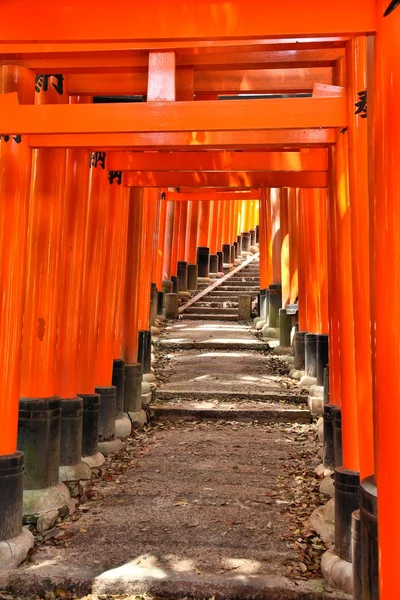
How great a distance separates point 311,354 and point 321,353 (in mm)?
544

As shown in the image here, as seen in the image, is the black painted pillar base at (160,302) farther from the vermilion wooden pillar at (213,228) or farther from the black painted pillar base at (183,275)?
the vermilion wooden pillar at (213,228)

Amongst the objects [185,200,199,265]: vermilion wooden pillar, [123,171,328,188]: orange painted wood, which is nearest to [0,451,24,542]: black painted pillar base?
[123,171,328,188]: orange painted wood

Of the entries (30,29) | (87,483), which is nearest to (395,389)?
(30,29)

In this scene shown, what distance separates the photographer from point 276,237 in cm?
1483

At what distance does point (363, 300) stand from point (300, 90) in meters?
2.20

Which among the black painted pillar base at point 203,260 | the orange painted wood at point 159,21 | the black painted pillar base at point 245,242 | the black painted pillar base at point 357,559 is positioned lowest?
the black painted pillar base at point 357,559

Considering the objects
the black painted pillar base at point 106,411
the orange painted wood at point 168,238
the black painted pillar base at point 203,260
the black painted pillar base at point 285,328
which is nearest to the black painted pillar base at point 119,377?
the black painted pillar base at point 106,411

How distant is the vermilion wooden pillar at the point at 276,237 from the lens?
579 inches

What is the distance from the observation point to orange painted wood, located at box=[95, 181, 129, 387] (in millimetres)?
7832

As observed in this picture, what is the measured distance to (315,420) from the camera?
9039 millimetres

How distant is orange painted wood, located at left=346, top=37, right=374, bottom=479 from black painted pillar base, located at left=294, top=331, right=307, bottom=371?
7.04 meters

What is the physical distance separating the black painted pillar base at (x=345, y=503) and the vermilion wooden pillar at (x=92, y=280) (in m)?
3.44

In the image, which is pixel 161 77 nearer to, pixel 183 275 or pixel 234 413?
pixel 234 413

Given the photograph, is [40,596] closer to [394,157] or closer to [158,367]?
[394,157]
